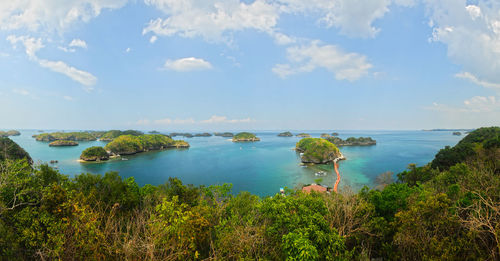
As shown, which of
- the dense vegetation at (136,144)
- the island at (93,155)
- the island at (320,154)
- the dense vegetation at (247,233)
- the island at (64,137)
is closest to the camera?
the dense vegetation at (247,233)

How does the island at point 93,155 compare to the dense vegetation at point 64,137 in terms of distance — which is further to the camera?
the dense vegetation at point 64,137

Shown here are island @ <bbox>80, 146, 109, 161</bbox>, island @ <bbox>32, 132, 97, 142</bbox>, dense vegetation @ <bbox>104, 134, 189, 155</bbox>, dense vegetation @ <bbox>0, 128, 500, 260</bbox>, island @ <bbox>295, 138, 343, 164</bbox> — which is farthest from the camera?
island @ <bbox>32, 132, 97, 142</bbox>

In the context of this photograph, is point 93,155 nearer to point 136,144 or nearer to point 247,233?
point 136,144

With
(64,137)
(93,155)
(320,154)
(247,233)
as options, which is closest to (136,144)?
(93,155)

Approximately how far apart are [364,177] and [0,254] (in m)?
50.9

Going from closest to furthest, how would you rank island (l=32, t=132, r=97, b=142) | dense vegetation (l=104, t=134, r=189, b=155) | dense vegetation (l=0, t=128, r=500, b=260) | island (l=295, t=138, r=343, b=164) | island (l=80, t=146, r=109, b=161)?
1. dense vegetation (l=0, t=128, r=500, b=260)
2. island (l=80, t=146, r=109, b=161)
3. island (l=295, t=138, r=343, b=164)
4. dense vegetation (l=104, t=134, r=189, b=155)
5. island (l=32, t=132, r=97, b=142)

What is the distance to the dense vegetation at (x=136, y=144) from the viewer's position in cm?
7100

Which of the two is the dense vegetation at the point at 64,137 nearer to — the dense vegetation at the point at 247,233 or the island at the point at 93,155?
the island at the point at 93,155

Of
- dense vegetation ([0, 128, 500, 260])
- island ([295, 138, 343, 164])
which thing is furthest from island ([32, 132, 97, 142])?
dense vegetation ([0, 128, 500, 260])

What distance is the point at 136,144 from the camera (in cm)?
7856

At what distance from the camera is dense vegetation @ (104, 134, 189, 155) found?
7100 cm

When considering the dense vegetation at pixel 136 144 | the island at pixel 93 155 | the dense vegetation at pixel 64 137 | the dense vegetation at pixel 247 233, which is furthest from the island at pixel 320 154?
the dense vegetation at pixel 64 137

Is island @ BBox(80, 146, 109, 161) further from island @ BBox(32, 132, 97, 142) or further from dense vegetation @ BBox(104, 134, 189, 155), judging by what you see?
island @ BBox(32, 132, 97, 142)

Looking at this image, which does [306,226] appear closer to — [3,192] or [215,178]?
[3,192]
